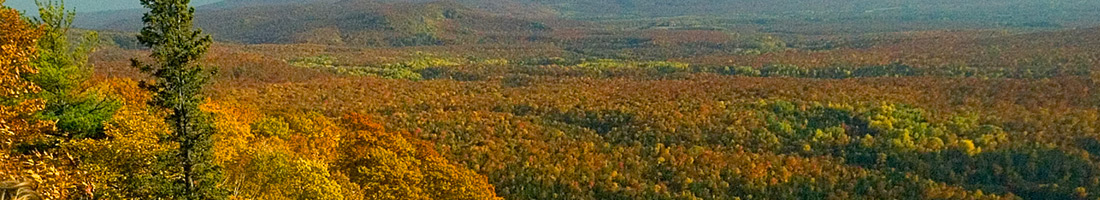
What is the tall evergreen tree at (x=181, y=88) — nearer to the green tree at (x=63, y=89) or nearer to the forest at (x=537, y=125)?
the forest at (x=537, y=125)

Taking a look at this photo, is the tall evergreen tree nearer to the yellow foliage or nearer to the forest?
the forest

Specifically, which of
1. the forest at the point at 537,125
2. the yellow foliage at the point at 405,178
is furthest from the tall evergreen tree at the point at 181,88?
the yellow foliage at the point at 405,178

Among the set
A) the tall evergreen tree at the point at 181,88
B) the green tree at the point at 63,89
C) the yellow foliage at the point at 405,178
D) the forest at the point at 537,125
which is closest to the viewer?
the tall evergreen tree at the point at 181,88

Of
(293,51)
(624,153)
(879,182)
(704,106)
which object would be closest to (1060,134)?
(879,182)

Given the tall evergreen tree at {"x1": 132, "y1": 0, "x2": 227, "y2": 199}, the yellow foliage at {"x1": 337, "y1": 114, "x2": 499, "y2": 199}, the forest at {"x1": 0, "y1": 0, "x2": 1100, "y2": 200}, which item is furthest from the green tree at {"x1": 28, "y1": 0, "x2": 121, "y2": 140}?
the tall evergreen tree at {"x1": 132, "y1": 0, "x2": 227, "y2": 199}

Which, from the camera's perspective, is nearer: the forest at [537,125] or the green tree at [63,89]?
the forest at [537,125]

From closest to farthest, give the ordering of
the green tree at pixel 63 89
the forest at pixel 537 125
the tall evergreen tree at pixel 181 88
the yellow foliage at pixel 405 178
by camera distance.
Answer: the tall evergreen tree at pixel 181 88 → the forest at pixel 537 125 → the green tree at pixel 63 89 → the yellow foliage at pixel 405 178

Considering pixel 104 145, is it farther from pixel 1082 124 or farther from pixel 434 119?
pixel 1082 124

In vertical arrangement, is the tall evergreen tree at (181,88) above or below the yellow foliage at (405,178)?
above
